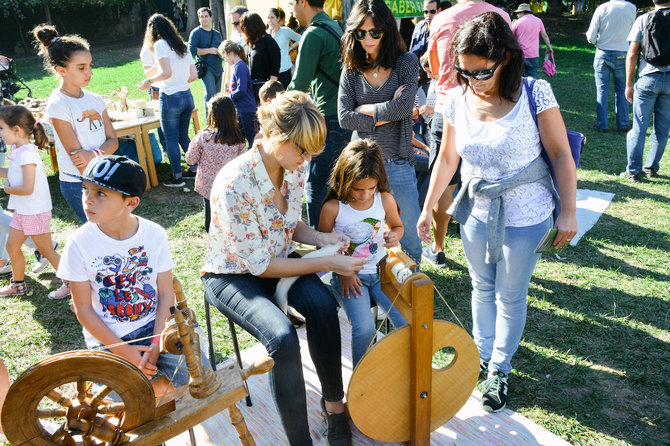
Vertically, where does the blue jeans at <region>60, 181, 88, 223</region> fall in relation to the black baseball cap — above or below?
below

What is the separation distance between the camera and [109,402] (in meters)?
1.48

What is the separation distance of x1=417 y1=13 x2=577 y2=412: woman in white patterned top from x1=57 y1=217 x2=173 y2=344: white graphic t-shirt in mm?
1271

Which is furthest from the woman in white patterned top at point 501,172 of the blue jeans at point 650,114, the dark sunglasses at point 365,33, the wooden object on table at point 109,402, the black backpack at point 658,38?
the blue jeans at point 650,114

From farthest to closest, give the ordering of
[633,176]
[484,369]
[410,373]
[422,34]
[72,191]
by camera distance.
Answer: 1. [422,34]
2. [633,176]
3. [72,191]
4. [484,369]
5. [410,373]

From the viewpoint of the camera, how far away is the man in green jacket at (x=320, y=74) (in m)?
3.34

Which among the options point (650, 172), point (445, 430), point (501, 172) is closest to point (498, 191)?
point (501, 172)

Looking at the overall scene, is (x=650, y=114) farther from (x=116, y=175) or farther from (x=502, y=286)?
(x=116, y=175)

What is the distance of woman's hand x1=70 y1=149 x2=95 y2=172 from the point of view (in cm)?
316

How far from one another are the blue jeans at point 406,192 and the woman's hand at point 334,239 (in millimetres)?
796

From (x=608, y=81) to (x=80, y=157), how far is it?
6.85 metres

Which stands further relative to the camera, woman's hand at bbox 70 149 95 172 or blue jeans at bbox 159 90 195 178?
blue jeans at bbox 159 90 195 178

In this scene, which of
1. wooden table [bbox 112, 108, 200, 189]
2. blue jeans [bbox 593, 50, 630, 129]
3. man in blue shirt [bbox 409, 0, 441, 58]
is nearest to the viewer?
wooden table [bbox 112, 108, 200, 189]

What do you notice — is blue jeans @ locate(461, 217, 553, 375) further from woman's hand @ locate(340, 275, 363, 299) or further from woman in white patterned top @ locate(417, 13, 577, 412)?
woman's hand @ locate(340, 275, 363, 299)

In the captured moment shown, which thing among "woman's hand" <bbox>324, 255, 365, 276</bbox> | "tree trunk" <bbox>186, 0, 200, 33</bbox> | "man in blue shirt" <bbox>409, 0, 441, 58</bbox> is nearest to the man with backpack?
"man in blue shirt" <bbox>409, 0, 441, 58</bbox>
